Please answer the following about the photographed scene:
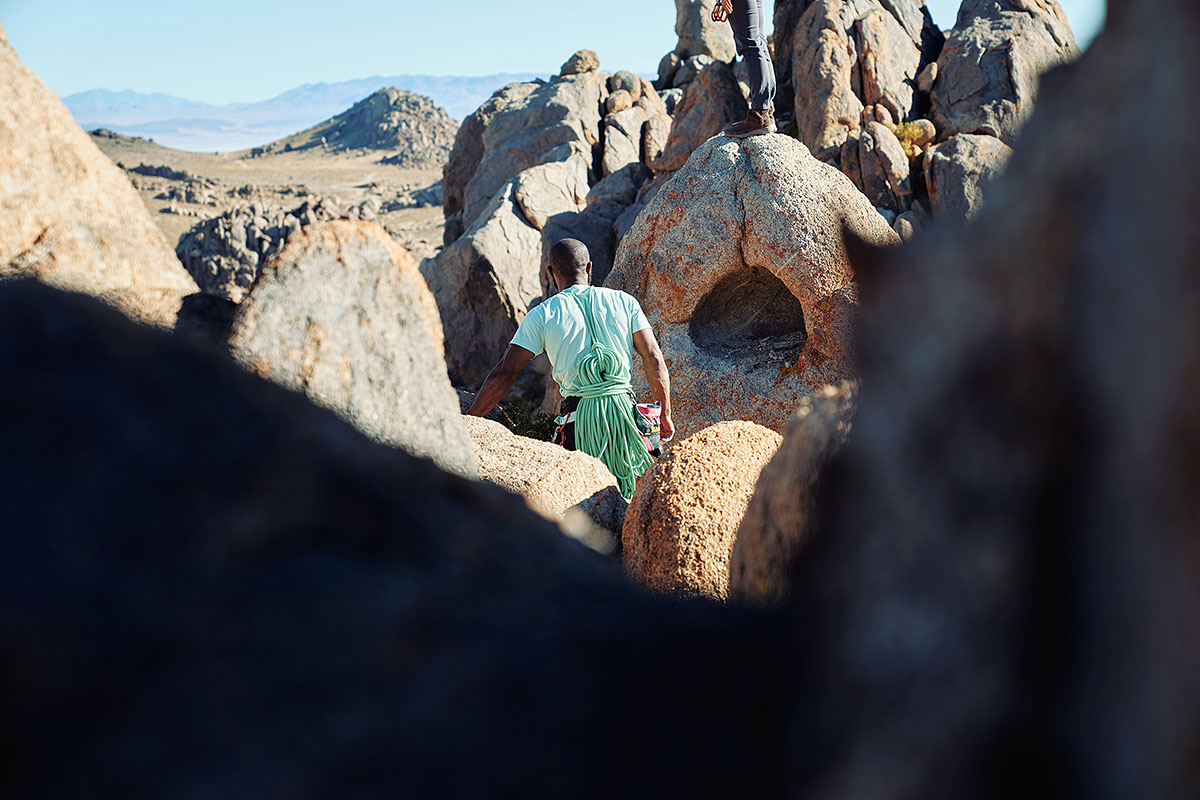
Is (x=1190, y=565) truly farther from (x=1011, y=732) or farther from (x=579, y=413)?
(x=579, y=413)

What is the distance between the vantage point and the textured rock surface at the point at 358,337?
1.47 m

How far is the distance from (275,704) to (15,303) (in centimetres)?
63

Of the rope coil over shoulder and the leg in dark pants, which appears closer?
the rope coil over shoulder

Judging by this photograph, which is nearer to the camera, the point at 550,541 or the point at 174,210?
the point at 550,541

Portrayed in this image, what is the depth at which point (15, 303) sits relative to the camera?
3.30 ft

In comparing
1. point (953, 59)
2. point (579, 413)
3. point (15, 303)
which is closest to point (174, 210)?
point (953, 59)

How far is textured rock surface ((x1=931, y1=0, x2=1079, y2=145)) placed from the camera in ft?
42.8

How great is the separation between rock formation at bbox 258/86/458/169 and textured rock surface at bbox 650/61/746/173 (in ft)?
196

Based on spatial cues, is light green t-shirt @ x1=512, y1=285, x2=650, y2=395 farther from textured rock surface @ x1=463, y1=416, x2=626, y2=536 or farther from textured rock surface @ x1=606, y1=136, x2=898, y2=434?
textured rock surface @ x1=606, y1=136, x2=898, y2=434

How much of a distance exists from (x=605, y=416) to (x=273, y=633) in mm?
3215

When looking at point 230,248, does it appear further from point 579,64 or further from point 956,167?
point 956,167

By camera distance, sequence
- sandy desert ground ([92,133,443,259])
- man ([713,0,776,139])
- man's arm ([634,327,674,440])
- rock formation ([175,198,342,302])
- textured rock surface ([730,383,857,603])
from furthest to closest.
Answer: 1. sandy desert ground ([92,133,443,259])
2. rock formation ([175,198,342,302])
3. man ([713,0,776,139])
4. man's arm ([634,327,674,440])
5. textured rock surface ([730,383,857,603])

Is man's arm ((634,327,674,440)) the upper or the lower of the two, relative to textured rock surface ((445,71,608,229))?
lower

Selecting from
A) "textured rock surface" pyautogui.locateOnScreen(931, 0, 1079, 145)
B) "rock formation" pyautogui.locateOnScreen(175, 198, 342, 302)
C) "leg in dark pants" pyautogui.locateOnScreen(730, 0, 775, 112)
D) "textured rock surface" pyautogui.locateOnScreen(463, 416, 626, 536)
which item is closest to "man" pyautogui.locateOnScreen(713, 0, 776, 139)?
"leg in dark pants" pyautogui.locateOnScreen(730, 0, 775, 112)
